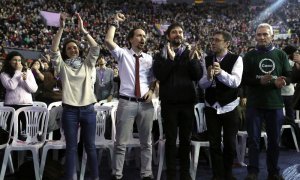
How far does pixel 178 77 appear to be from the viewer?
3.97 metres

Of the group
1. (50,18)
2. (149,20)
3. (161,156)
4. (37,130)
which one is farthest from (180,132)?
(149,20)

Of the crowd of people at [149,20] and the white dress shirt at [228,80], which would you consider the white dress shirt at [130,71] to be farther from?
the crowd of people at [149,20]

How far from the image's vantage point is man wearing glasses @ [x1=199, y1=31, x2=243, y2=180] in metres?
3.95

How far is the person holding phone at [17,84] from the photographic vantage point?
485cm

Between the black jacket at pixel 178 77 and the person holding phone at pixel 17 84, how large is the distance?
1823 mm

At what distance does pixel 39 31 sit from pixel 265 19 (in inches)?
929

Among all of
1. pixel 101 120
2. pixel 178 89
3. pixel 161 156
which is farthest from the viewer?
pixel 101 120

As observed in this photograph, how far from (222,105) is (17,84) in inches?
102

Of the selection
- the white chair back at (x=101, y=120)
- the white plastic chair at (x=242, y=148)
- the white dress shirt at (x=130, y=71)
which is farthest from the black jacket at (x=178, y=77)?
the white plastic chair at (x=242, y=148)

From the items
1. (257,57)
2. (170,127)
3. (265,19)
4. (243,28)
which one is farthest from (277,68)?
(265,19)

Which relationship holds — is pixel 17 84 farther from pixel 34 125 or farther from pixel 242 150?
pixel 242 150

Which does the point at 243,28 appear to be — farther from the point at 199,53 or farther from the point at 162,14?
the point at 199,53

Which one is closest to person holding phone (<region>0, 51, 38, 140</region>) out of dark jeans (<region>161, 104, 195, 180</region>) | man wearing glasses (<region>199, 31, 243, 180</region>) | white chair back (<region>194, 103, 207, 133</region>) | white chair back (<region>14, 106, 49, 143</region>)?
white chair back (<region>14, 106, 49, 143</region>)

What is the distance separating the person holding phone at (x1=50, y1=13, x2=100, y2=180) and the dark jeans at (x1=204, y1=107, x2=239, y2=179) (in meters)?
1.23
